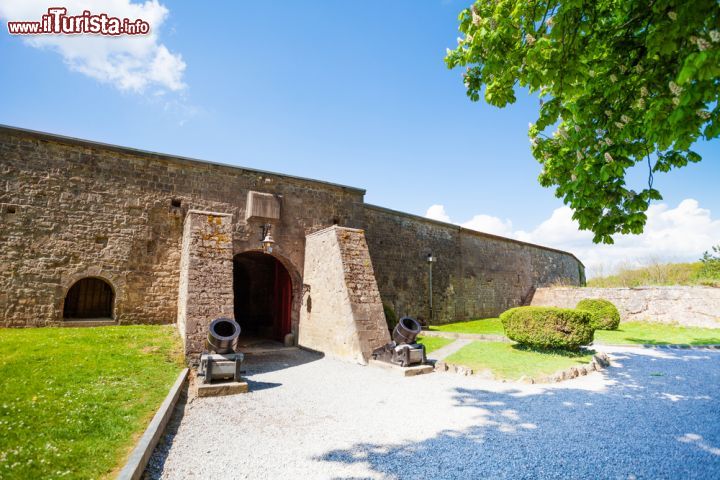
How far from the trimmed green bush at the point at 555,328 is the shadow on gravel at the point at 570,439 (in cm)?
234

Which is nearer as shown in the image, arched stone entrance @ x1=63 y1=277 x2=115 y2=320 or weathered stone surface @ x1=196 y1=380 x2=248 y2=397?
weathered stone surface @ x1=196 y1=380 x2=248 y2=397

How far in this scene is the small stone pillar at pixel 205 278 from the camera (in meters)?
7.84

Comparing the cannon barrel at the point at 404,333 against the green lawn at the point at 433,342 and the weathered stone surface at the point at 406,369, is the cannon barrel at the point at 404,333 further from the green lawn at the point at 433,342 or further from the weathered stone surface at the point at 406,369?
the green lawn at the point at 433,342

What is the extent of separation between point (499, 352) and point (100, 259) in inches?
435

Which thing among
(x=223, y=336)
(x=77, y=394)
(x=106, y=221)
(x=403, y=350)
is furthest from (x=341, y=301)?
(x=106, y=221)

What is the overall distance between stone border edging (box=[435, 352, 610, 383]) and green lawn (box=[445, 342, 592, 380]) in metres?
0.21

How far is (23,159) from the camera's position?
888 cm

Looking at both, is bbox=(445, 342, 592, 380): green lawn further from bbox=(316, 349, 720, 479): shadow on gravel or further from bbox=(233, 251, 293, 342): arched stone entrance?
bbox=(233, 251, 293, 342): arched stone entrance

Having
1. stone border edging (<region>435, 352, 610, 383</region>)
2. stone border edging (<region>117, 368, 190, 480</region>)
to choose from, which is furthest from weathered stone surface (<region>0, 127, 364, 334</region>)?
stone border edging (<region>435, 352, 610, 383</region>)

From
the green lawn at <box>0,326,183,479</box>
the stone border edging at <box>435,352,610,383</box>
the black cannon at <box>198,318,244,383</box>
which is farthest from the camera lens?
the stone border edging at <box>435,352,610,383</box>

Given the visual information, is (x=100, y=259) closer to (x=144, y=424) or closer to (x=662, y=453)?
(x=144, y=424)

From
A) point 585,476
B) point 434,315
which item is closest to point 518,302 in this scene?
point 434,315

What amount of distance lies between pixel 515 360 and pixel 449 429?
4.76 m

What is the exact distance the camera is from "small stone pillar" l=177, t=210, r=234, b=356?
784 cm
